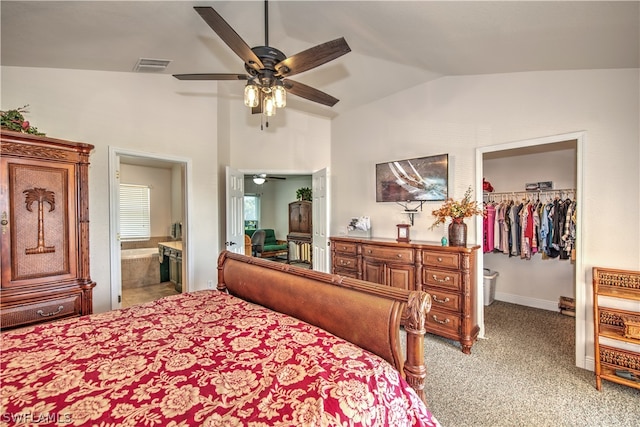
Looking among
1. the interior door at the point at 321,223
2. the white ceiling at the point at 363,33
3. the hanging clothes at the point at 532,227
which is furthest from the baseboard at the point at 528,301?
the white ceiling at the point at 363,33

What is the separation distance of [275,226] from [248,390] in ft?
27.9

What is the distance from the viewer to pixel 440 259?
116 inches

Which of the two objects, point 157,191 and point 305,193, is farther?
point 305,193

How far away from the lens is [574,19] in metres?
1.86

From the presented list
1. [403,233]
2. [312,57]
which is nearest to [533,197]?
[403,233]

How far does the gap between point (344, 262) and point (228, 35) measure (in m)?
2.79

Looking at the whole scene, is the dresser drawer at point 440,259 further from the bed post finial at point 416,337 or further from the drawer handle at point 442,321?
the bed post finial at point 416,337

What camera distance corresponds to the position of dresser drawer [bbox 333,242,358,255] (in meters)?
3.62

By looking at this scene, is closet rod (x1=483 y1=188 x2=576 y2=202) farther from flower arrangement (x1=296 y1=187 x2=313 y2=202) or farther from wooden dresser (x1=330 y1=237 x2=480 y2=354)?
flower arrangement (x1=296 y1=187 x2=313 y2=202)

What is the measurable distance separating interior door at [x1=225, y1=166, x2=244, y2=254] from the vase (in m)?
3.01

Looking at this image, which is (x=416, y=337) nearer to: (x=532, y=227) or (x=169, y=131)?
(x=532, y=227)

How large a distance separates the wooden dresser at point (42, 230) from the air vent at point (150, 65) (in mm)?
1313

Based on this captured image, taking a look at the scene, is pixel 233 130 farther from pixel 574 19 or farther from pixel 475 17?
pixel 574 19

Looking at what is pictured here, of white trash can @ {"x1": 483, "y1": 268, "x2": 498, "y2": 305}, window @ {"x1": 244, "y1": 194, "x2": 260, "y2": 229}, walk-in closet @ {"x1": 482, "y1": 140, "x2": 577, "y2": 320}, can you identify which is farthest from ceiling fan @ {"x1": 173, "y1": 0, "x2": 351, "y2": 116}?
window @ {"x1": 244, "y1": 194, "x2": 260, "y2": 229}
